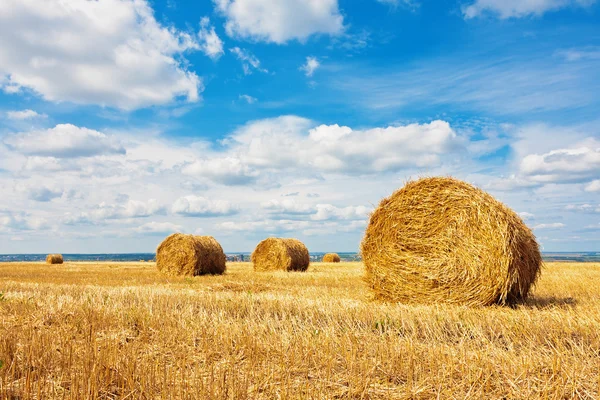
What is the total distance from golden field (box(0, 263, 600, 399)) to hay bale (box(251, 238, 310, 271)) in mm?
14717

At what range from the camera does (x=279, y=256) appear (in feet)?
72.8

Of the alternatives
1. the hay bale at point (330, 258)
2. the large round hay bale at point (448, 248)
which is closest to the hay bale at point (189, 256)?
the large round hay bale at point (448, 248)

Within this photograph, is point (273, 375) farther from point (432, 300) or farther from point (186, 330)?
point (432, 300)

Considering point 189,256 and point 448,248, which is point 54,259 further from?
point 448,248

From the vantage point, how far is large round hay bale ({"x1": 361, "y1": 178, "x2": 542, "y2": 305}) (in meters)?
8.52

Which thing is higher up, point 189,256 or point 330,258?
point 189,256

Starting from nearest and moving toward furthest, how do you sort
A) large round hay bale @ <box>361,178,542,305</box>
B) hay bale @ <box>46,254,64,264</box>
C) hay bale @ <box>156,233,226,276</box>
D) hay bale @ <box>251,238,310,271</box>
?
1. large round hay bale @ <box>361,178,542,305</box>
2. hay bale @ <box>156,233,226,276</box>
3. hay bale @ <box>251,238,310,271</box>
4. hay bale @ <box>46,254,64,264</box>

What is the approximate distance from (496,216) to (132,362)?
709 cm

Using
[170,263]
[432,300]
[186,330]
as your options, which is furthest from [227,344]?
[170,263]

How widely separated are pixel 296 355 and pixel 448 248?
18.5 ft

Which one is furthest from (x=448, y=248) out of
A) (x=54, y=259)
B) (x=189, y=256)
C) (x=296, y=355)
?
(x=54, y=259)

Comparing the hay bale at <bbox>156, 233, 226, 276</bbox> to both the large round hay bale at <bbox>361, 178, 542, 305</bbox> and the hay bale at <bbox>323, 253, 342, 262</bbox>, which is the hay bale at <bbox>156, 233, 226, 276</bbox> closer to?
the large round hay bale at <bbox>361, 178, 542, 305</bbox>

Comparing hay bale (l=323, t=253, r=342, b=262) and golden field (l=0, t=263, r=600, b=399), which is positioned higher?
hay bale (l=323, t=253, r=342, b=262)

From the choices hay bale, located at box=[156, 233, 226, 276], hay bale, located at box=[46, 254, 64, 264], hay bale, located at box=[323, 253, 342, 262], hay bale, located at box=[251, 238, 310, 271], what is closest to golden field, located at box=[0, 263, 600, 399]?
hay bale, located at box=[156, 233, 226, 276]
